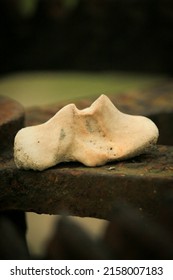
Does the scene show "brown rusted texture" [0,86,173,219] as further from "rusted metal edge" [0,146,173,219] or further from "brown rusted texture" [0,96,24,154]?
"brown rusted texture" [0,96,24,154]

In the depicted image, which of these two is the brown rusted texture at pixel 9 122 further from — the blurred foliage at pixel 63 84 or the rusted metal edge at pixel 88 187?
the blurred foliage at pixel 63 84

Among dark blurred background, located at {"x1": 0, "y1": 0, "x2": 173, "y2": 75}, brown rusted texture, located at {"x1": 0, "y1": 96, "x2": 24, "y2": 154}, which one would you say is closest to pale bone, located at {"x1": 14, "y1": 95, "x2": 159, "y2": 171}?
brown rusted texture, located at {"x1": 0, "y1": 96, "x2": 24, "y2": 154}

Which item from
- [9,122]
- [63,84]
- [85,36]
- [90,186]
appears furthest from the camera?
[85,36]

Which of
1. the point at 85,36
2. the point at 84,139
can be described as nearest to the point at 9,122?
the point at 84,139

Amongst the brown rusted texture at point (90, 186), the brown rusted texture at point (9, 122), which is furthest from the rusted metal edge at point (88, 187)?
the brown rusted texture at point (9, 122)

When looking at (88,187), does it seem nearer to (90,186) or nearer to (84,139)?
(90,186)
